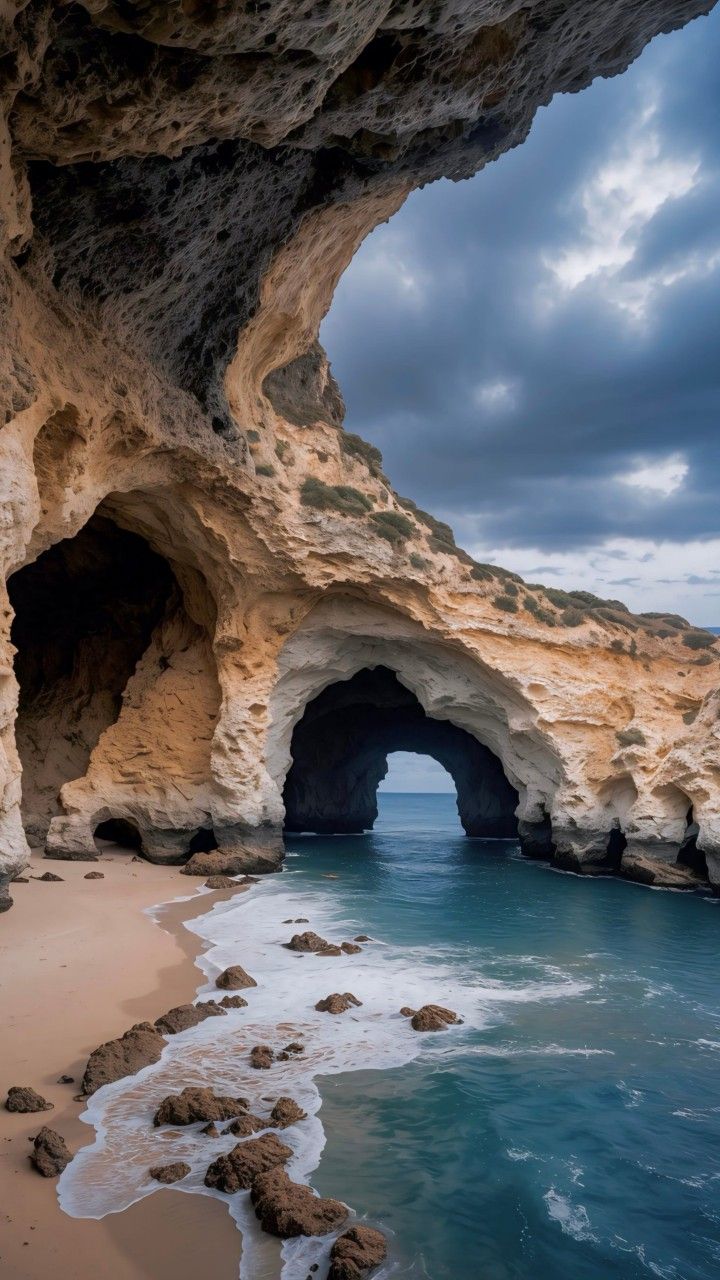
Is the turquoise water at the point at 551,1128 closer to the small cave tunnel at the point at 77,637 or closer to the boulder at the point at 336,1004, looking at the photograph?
the boulder at the point at 336,1004

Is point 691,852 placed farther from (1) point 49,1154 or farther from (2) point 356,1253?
(1) point 49,1154

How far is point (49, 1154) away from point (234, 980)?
420 cm

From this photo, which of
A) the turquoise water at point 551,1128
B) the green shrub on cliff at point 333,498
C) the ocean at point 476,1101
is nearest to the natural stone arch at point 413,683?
the green shrub on cliff at point 333,498

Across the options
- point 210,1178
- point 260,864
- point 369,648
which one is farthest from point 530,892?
point 210,1178

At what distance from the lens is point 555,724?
71.1 ft

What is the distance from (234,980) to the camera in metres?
9.08

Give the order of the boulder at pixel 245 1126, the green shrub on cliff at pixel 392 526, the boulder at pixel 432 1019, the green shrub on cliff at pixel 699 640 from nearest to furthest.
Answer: the boulder at pixel 245 1126 → the boulder at pixel 432 1019 → the green shrub on cliff at pixel 392 526 → the green shrub on cliff at pixel 699 640

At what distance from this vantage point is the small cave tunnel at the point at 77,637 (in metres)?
21.5

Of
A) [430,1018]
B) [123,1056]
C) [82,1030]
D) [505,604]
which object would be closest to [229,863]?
[505,604]

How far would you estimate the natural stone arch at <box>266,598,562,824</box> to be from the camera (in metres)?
21.0

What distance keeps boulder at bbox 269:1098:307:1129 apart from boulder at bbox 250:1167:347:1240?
2.85 feet

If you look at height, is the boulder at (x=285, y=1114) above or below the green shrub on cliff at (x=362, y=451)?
below

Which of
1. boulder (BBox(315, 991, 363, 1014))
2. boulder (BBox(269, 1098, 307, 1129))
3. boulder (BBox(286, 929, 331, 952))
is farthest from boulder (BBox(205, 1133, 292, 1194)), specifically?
boulder (BBox(286, 929, 331, 952))

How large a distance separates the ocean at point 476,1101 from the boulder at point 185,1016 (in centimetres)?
15
